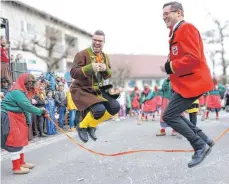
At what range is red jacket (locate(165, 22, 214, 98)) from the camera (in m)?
3.62

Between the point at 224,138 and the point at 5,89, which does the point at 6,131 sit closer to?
the point at 5,89

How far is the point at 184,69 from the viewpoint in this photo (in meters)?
3.72

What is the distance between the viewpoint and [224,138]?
27.4 ft

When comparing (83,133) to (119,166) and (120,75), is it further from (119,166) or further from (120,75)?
(120,75)

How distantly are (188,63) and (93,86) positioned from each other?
5.00 feet

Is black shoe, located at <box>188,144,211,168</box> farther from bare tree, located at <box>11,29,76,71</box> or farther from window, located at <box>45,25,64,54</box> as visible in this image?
window, located at <box>45,25,64,54</box>

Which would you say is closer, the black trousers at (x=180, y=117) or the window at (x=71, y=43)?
the black trousers at (x=180, y=117)

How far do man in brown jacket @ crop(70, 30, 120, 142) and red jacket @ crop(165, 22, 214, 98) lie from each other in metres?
1.06

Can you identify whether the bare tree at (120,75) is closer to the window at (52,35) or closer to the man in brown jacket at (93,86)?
the window at (52,35)

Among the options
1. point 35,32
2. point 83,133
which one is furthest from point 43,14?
point 83,133

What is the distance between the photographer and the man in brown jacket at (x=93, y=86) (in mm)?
4422

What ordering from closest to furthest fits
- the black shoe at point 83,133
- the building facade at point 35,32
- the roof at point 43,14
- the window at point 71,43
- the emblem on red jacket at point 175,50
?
1. the emblem on red jacket at point 175,50
2. the black shoe at point 83,133
3. the roof at point 43,14
4. the building facade at point 35,32
5. the window at point 71,43

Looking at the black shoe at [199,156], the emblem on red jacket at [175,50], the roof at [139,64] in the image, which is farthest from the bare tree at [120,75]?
the emblem on red jacket at [175,50]

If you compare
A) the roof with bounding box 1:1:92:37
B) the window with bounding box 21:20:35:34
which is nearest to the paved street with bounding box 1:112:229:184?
the roof with bounding box 1:1:92:37
